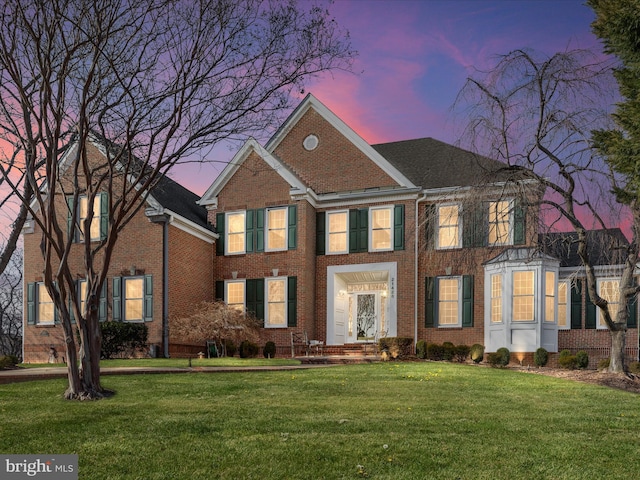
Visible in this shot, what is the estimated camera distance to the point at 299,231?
2356 cm

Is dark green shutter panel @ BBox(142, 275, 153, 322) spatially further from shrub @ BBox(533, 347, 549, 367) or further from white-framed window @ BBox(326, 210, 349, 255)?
shrub @ BBox(533, 347, 549, 367)

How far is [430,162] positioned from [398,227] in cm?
375

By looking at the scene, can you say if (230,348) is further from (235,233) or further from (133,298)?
(235,233)

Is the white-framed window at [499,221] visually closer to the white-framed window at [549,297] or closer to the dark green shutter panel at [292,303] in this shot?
the white-framed window at [549,297]

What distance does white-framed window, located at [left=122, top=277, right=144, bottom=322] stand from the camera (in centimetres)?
2308

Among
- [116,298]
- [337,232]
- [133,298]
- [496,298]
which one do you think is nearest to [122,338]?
[133,298]

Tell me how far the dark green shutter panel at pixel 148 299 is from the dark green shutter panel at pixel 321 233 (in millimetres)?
6214

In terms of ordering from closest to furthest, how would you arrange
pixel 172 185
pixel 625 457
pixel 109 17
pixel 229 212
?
pixel 625 457
pixel 109 17
pixel 229 212
pixel 172 185

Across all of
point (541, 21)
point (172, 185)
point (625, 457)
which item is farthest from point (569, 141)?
point (172, 185)

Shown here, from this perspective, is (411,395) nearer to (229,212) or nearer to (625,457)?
(625,457)

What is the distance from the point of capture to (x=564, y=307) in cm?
2255

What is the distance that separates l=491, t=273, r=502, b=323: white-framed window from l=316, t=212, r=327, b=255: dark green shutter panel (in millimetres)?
6283

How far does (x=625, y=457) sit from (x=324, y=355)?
16188mm

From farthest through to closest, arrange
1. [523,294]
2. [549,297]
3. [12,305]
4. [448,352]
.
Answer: [12,305]
[549,297]
[523,294]
[448,352]
